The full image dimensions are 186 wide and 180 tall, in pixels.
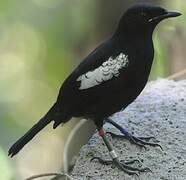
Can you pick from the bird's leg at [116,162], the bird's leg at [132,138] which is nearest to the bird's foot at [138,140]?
the bird's leg at [132,138]

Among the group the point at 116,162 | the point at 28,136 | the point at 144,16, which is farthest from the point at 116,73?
the point at 28,136

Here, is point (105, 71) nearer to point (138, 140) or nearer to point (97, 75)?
point (97, 75)

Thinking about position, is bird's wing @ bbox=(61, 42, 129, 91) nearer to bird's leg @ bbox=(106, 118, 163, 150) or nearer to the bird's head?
the bird's head

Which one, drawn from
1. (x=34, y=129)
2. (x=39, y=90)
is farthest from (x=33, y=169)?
(x=34, y=129)

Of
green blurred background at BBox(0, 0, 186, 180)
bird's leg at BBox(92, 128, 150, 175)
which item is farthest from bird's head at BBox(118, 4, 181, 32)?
green blurred background at BBox(0, 0, 186, 180)

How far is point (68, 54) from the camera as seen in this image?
7492mm

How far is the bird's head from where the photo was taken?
131 inches

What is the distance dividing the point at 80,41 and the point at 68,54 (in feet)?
2.21

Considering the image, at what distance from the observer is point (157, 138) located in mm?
3691

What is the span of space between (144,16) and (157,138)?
705 mm

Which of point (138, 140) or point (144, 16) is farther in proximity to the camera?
point (138, 140)

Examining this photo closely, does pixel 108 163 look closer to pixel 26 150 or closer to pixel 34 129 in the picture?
pixel 34 129

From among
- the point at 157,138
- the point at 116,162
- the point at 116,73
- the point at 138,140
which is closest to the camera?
the point at 116,73

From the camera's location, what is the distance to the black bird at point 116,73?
331cm
